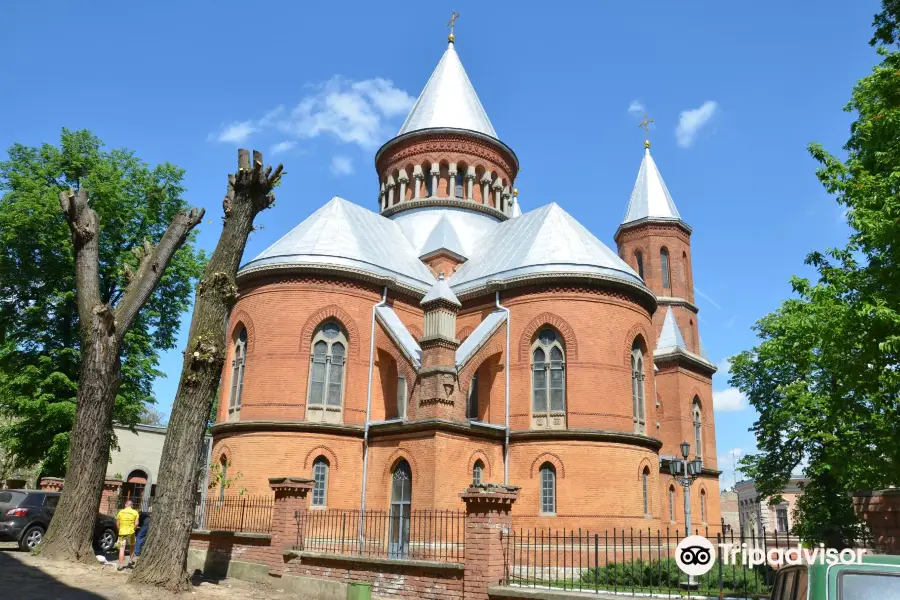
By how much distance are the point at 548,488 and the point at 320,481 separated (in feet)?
22.0

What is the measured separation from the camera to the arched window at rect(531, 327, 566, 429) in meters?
20.8

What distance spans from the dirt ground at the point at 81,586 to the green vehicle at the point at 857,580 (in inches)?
379

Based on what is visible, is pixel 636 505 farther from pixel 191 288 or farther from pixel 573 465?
pixel 191 288

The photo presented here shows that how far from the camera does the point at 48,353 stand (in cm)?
2333

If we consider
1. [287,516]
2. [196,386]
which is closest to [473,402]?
[287,516]

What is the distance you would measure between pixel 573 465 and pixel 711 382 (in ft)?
50.7

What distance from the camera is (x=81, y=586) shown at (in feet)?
35.5

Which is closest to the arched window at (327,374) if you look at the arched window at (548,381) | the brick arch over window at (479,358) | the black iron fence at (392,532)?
the black iron fence at (392,532)

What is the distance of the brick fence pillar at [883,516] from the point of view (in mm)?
10039

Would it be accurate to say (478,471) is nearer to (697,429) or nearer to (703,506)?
(703,506)

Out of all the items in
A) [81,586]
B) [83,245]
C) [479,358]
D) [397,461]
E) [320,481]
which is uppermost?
[83,245]

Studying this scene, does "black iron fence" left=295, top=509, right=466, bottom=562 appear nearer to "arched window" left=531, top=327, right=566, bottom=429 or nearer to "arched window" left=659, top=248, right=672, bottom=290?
"arched window" left=531, top=327, right=566, bottom=429

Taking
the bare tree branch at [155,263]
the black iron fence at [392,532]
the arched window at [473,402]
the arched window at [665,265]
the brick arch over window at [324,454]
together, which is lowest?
the black iron fence at [392,532]

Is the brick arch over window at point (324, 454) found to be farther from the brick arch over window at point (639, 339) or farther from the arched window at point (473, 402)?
the brick arch over window at point (639, 339)
